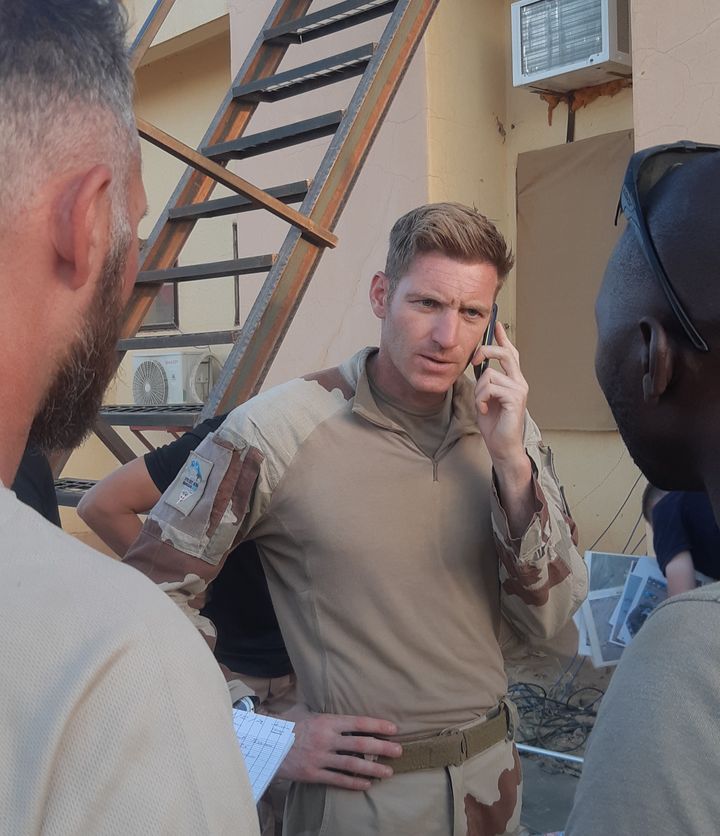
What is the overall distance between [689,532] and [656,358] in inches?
82.8

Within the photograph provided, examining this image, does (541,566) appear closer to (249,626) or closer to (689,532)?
(249,626)

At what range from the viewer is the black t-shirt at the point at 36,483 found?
215 centimetres

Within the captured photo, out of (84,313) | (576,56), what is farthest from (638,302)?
(576,56)

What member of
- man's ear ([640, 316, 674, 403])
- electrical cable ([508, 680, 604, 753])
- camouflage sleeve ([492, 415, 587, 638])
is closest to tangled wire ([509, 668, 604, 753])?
electrical cable ([508, 680, 604, 753])

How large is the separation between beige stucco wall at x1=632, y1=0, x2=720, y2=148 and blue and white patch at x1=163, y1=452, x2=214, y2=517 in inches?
97.1

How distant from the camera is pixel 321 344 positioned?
17.4 ft

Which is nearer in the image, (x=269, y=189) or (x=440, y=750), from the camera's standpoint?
(x=440, y=750)

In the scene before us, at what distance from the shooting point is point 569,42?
4.59 metres

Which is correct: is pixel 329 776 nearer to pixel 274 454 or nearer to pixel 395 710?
pixel 395 710

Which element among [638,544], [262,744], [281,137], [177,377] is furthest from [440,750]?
[177,377]

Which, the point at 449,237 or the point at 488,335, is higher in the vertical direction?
the point at 449,237

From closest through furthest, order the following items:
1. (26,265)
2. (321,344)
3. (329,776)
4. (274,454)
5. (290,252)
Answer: (26,265) → (329,776) → (274,454) → (290,252) → (321,344)

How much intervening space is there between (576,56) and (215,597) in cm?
348

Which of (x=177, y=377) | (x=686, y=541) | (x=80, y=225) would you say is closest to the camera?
(x=80, y=225)
